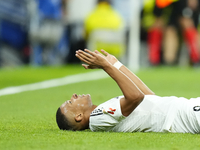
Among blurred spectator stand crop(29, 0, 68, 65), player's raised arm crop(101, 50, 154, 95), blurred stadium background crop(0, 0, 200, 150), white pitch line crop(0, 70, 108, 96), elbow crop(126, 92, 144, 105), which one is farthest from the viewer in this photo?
blurred spectator stand crop(29, 0, 68, 65)

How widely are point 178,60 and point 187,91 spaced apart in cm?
696

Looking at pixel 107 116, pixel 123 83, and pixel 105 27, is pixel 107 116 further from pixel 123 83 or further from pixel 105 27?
pixel 105 27

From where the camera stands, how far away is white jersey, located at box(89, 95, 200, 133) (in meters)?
3.89

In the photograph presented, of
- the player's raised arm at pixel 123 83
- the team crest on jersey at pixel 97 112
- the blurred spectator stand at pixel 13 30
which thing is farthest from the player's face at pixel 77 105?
the blurred spectator stand at pixel 13 30

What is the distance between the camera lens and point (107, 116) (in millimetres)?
3885

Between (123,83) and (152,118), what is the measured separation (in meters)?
0.40

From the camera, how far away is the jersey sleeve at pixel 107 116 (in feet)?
12.6

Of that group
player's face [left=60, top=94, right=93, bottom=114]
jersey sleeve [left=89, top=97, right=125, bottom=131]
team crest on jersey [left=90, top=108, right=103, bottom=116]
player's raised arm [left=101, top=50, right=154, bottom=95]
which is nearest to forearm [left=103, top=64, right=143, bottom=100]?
jersey sleeve [left=89, top=97, right=125, bottom=131]

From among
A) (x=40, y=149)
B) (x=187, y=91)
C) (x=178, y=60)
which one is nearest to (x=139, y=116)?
(x=40, y=149)

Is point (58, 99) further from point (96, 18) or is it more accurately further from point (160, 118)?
point (96, 18)

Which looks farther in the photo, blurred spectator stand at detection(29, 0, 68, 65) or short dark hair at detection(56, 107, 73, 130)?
blurred spectator stand at detection(29, 0, 68, 65)

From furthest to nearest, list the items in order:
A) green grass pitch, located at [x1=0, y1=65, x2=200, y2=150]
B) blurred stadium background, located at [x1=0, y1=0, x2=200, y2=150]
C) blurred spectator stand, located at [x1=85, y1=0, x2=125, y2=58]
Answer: blurred spectator stand, located at [x1=85, y1=0, x2=125, y2=58], blurred stadium background, located at [x1=0, y1=0, x2=200, y2=150], green grass pitch, located at [x1=0, y1=65, x2=200, y2=150]

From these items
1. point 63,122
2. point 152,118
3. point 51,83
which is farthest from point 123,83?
point 51,83

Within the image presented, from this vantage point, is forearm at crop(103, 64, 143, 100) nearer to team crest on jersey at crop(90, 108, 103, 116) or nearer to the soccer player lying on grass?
the soccer player lying on grass
